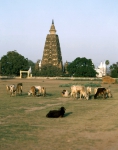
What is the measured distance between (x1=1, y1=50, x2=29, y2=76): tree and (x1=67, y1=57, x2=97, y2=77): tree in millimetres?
14292

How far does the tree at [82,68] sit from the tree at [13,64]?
1429 centimetres

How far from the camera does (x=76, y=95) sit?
68.5 ft

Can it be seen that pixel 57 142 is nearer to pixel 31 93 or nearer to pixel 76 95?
pixel 76 95

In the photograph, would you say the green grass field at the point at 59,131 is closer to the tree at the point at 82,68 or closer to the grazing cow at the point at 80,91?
the grazing cow at the point at 80,91

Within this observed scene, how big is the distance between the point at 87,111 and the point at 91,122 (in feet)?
10.2

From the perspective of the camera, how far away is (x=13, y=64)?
83.1 meters

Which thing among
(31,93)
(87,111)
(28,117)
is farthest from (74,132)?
(31,93)

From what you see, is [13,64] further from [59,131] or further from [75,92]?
[59,131]

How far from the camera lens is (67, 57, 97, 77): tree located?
75.8m

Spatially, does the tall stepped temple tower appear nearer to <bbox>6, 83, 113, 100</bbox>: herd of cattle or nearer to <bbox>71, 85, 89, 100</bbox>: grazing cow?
<bbox>6, 83, 113, 100</bbox>: herd of cattle

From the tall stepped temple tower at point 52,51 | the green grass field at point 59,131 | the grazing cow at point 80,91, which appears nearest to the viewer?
the green grass field at point 59,131

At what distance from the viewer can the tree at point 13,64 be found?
83.2 metres

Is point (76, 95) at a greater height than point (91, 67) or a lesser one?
lesser

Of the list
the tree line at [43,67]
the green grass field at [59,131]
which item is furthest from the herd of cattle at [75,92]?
the tree line at [43,67]
